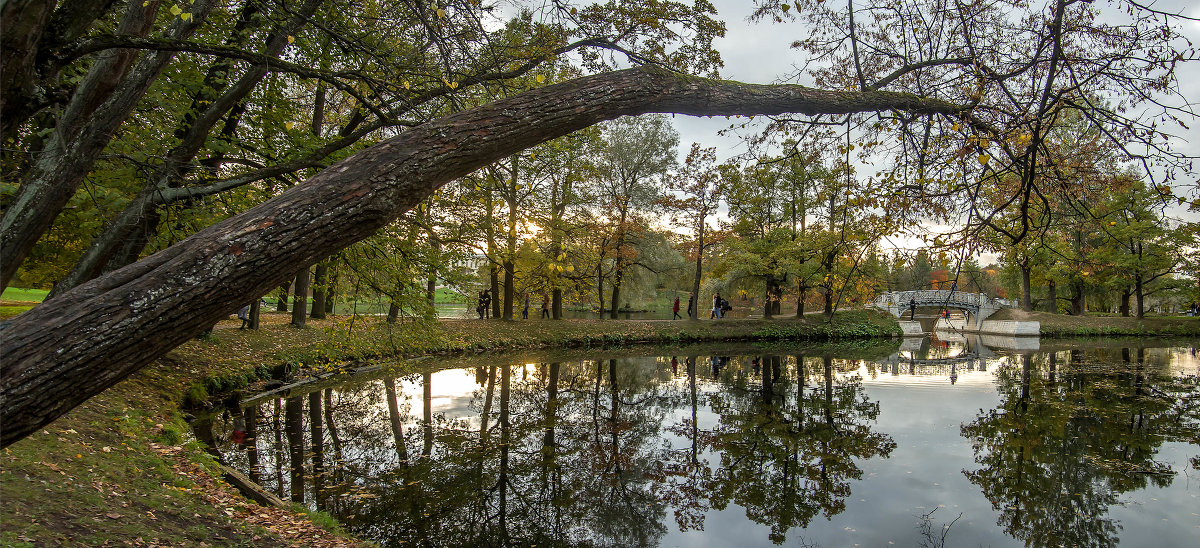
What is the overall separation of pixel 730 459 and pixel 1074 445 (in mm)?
5452

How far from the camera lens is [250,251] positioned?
229cm

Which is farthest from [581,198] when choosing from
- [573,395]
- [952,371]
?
[952,371]

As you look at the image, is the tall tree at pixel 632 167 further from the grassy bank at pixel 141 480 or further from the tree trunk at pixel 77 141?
the tree trunk at pixel 77 141

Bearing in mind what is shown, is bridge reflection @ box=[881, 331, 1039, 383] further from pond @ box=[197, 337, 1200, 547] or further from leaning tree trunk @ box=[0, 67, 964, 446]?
leaning tree trunk @ box=[0, 67, 964, 446]

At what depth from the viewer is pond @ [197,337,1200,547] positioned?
646 centimetres

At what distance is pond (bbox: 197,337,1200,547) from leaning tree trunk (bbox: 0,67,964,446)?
14.0 ft

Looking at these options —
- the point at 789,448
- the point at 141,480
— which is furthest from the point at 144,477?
the point at 789,448

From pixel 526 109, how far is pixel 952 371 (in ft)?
66.1

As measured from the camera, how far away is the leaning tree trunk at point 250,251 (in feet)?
6.64

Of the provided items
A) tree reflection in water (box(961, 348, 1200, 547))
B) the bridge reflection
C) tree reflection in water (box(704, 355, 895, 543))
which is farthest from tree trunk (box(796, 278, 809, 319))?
tree reflection in water (box(704, 355, 895, 543))

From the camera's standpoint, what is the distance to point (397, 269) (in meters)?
7.61

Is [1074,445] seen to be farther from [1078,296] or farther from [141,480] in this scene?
[1078,296]

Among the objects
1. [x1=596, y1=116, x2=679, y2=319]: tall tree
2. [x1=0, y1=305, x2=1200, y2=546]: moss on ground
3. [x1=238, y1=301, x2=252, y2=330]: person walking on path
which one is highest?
[x1=596, y1=116, x2=679, y2=319]: tall tree

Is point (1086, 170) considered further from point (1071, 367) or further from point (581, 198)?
point (581, 198)
